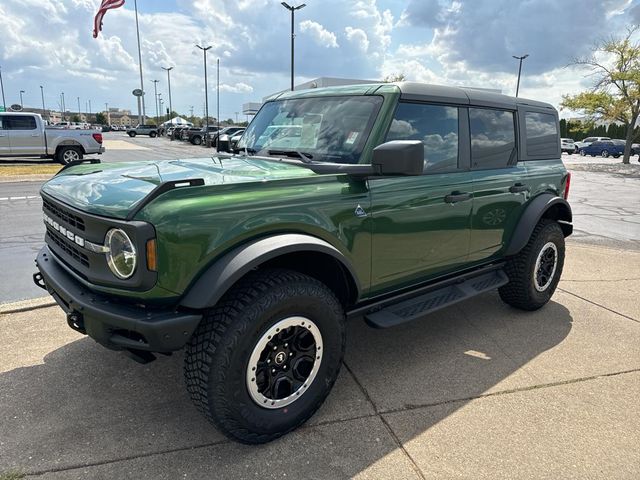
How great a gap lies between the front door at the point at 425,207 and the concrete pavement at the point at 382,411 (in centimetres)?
69

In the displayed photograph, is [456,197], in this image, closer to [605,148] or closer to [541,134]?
[541,134]

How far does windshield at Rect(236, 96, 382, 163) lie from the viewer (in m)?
3.13

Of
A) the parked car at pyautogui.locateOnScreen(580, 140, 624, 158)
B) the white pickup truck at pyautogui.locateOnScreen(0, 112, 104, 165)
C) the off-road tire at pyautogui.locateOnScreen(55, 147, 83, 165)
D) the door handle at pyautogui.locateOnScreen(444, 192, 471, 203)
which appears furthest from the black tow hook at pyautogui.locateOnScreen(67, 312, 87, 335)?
the parked car at pyautogui.locateOnScreen(580, 140, 624, 158)

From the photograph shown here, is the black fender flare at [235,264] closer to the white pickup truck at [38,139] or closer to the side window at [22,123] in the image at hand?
the white pickup truck at [38,139]

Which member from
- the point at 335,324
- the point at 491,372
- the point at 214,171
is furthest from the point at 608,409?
the point at 214,171

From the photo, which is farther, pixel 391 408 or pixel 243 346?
pixel 391 408

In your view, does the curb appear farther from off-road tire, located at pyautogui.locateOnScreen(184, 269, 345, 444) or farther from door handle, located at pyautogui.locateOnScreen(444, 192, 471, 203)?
door handle, located at pyautogui.locateOnScreen(444, 192, 471, 203)

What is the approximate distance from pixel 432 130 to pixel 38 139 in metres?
17.0

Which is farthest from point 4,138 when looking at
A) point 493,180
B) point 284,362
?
point 284,362

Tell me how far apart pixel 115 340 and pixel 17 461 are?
32.9 inches

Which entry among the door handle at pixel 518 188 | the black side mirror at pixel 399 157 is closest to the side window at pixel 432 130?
the black side mirror at pixel 399 157

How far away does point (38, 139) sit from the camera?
16.5m

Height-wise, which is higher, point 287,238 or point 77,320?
point 287,238

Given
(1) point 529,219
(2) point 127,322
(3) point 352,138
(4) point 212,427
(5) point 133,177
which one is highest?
(3) point 352,138
